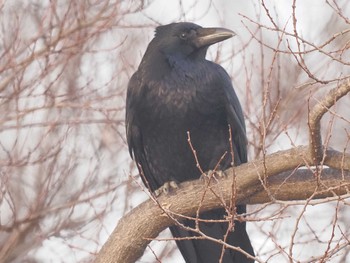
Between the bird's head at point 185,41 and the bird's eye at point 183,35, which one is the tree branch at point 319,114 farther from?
the bird's eye at point 183,35

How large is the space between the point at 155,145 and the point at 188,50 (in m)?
0.78

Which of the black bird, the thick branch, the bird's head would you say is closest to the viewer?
the thick branch

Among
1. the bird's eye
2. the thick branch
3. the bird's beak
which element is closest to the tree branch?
the thick branch

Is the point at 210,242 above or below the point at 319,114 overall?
above

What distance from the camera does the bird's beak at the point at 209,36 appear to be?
269 inches

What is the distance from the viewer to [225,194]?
5.72 metres

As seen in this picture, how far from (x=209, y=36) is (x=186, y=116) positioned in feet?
2.23

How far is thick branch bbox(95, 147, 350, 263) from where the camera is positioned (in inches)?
212

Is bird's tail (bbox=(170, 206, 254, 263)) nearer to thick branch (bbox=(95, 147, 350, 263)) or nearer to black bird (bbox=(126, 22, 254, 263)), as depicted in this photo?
black bird (bbox=(126, 22, 254, 263))

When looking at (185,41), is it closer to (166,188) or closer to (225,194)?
(166,188)

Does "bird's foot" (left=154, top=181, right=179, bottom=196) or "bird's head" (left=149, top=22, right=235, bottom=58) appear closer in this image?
"bird's foot" (left=154, top=181, right=179, bottom=196)

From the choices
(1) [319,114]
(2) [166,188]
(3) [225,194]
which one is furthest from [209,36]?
(1) [319,114]

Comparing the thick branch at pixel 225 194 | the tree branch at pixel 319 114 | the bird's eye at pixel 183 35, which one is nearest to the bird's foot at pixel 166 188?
the thick branch at pixel 225 194

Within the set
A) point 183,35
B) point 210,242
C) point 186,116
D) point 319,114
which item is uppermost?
point 183,35
